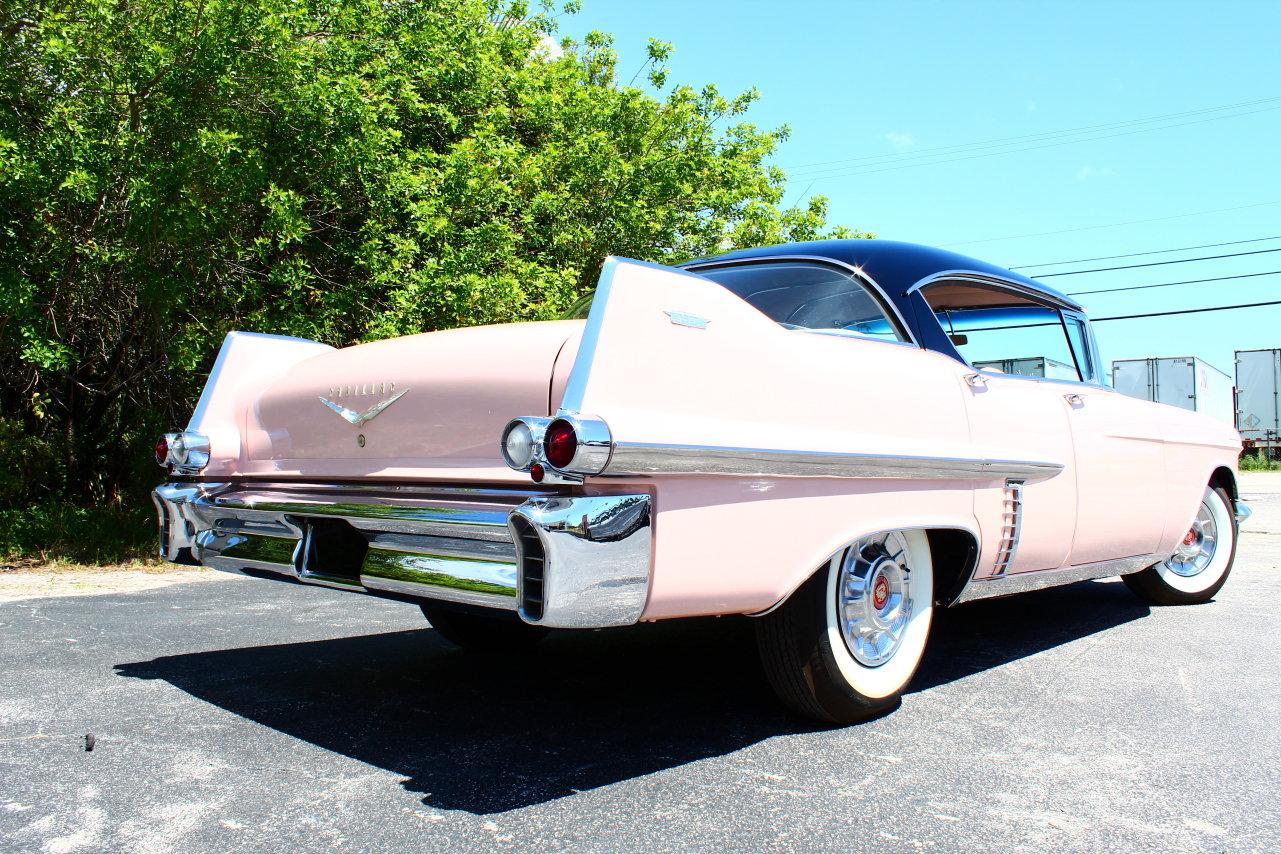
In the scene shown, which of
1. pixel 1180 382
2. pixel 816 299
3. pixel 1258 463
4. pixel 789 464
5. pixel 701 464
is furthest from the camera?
pixel 1258 463

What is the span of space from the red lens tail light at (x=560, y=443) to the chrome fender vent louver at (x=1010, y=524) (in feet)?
6.30

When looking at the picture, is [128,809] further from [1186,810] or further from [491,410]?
[1186,810]

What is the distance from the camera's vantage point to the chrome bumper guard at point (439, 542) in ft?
7.20

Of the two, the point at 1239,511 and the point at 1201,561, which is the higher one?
the point at 1239,511

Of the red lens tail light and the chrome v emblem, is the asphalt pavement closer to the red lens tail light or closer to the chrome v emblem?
the red lens tail light

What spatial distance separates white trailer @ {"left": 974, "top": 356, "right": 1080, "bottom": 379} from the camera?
12.9 ft

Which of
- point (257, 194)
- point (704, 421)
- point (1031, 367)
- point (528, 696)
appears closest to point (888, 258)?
point (1031, 367)

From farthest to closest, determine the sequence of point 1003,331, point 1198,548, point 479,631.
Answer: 1. point 1198,548
2. point 1003,331
3. point 479,631

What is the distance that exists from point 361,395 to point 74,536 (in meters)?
6.65

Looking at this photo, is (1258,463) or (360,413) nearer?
(360,413)

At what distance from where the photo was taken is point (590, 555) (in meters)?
2.19

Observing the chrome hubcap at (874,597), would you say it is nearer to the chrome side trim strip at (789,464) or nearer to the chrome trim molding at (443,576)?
the chrome side trim strip at (789,464)

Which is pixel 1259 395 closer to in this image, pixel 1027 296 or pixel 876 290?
pixel 1027 296

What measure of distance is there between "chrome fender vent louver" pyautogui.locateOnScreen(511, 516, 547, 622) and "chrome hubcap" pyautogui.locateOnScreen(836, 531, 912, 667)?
1.10m
